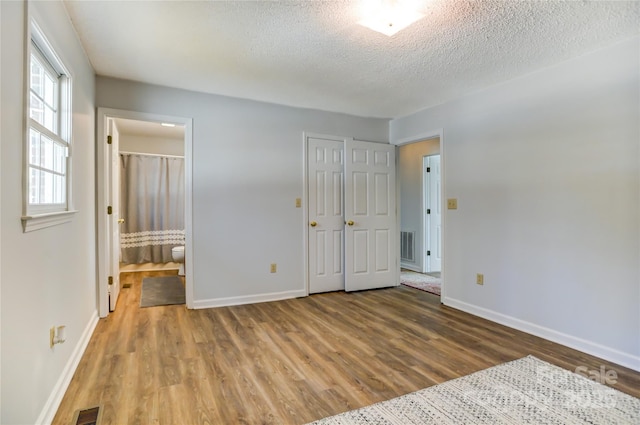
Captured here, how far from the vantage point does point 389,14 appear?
1.92 m

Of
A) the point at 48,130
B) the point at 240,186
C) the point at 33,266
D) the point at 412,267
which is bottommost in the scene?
the point at 412,267

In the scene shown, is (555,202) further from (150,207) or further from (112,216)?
(150,207)

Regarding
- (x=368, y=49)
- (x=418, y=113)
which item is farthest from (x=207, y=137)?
(x=418, y=113)

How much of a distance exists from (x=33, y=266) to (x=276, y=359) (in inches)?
59.8

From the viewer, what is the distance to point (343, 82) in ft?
10.3

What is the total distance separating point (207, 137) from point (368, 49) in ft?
6.21

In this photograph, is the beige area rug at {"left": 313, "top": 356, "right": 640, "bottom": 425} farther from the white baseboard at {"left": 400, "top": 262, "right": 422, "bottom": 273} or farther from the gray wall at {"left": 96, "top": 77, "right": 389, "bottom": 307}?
the white baseboard at {"left": 400, "top": 262, "right": 422, "bottom": 273}

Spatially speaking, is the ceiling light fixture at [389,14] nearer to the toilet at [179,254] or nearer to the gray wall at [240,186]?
the gray wall at [240,186]

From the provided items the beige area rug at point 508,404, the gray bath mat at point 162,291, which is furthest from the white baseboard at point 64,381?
the beige area rug at point 508,404

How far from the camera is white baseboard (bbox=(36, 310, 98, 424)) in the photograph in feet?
5.20

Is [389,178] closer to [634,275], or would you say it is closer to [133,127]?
[634,275]

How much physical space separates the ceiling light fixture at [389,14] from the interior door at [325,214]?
210 centimetres

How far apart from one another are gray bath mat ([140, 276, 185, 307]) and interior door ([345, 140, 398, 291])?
2047mm

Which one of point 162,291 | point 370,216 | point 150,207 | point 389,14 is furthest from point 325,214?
point 150,207
